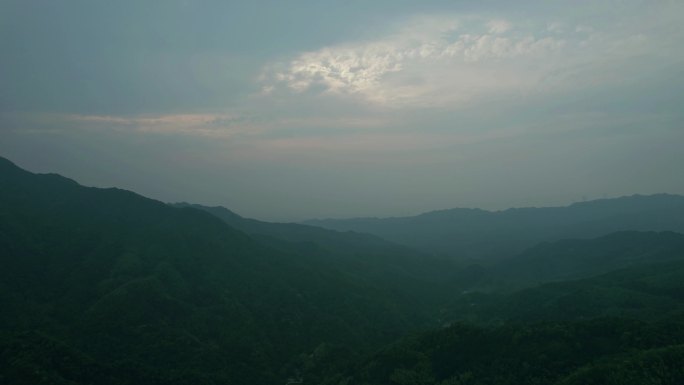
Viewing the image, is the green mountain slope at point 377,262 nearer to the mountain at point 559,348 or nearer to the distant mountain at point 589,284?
the distant mountain at point 589,284

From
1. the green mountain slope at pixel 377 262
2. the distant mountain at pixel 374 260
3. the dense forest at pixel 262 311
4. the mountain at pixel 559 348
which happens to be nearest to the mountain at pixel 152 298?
the dense forest at pixel 262 311

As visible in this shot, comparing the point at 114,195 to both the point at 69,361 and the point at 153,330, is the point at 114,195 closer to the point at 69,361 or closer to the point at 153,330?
the point at 153,330

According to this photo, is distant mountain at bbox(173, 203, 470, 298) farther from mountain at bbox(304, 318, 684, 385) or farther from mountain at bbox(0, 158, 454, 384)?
mountain at bbox(304, 318, 684, 385)

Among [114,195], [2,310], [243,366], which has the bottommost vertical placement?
Result: [243,366]

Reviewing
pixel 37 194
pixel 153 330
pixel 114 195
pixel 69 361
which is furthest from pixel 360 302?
pixel 37 194

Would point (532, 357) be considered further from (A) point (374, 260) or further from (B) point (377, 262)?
(A) point (374, 260)

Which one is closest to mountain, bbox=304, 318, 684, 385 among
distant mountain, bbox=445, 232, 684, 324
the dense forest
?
the dense forest

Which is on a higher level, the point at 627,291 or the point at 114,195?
the point at 114,195

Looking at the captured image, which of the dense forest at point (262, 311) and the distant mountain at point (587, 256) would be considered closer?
the dense forest at point (262, 311)
